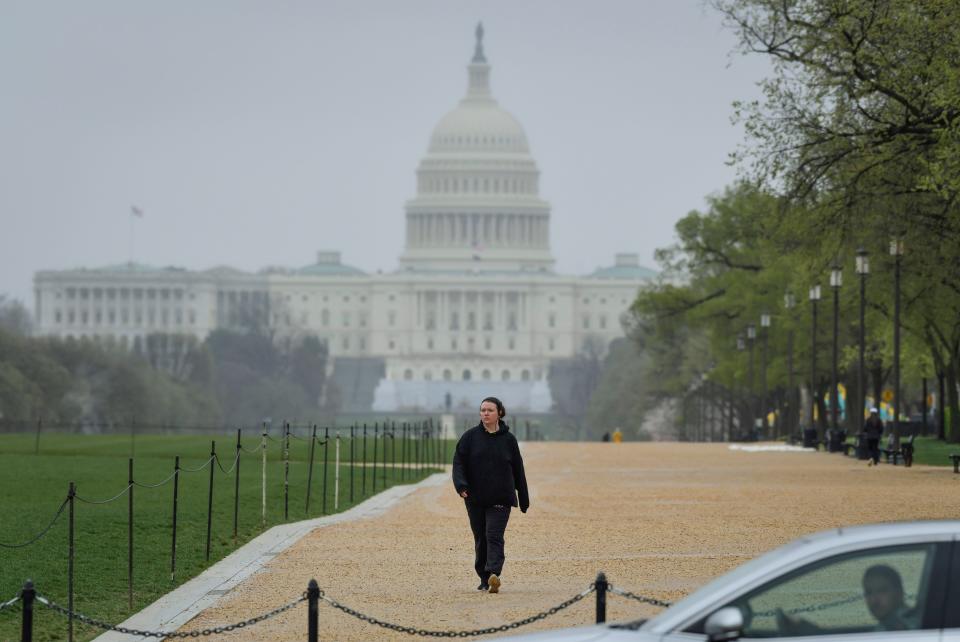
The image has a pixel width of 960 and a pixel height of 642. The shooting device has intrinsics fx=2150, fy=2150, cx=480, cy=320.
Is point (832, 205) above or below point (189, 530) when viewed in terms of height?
above

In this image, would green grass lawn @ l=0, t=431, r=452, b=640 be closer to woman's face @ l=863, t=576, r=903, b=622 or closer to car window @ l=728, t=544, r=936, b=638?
car window @ l=728, t=544, r=936, b=638

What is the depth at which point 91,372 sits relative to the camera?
355 feet

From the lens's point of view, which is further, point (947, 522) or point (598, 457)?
point (598, 457)

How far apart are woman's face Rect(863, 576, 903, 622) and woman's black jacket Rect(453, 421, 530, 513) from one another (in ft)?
29.5

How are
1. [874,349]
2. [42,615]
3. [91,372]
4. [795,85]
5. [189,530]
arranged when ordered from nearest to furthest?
[42,615] → [189,530] → [795,85] → [874,349] → [91,372]

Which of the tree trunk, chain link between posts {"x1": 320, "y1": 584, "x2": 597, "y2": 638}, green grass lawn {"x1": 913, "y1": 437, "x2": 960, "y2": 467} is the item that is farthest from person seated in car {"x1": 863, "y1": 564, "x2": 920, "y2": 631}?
the tree trunk

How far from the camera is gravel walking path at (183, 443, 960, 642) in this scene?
17.3 metres

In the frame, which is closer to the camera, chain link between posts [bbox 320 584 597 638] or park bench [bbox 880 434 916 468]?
chain link between posts [bbox 320 584 597 638]

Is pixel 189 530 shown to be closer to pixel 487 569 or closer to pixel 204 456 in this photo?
pixel 487 569

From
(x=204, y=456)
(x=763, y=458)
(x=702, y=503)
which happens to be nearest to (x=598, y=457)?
(x=763, y=458)

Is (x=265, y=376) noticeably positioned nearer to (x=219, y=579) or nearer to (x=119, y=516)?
(x=119, y=516)

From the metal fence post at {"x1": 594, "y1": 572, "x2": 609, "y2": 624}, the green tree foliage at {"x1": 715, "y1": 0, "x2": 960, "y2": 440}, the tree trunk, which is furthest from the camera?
the tree trunk

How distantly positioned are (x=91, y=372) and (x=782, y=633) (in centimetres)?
10042

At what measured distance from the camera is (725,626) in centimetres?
925
